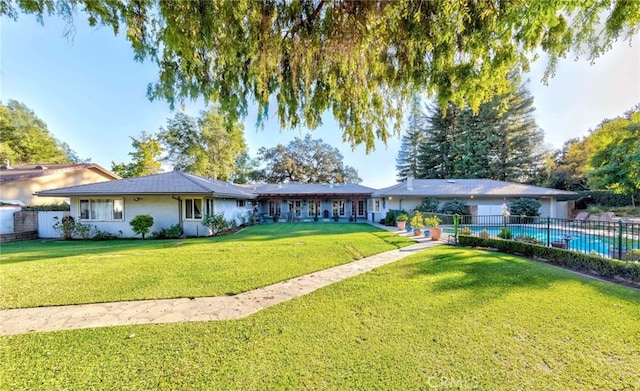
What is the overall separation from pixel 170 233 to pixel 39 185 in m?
13.1

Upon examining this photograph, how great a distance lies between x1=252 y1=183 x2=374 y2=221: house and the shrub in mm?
13286

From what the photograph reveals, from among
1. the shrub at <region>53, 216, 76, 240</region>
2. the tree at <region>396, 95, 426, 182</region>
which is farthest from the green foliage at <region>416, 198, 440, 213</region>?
the shrub at <region>53, 216, 76, 240</region>

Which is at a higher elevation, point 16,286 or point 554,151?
point 554,151

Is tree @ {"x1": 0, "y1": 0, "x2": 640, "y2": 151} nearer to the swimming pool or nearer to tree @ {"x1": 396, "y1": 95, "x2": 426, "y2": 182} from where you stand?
the swimming pool

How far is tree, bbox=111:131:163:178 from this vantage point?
84.0ft

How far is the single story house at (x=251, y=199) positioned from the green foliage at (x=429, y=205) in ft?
1.40

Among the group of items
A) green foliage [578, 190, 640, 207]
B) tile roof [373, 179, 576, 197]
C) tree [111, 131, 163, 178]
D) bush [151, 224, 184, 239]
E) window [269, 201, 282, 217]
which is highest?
tree [111, 131, 163, 178]

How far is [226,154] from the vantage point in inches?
1142

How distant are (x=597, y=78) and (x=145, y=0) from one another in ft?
30.8

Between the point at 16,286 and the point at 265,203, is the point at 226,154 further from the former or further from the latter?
the point at 16,286

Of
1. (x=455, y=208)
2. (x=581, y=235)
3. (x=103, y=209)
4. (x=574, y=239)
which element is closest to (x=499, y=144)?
(x=455, y=208)

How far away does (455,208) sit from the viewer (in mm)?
19609

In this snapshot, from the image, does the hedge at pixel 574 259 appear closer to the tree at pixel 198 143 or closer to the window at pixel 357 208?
the window at pixel 357 208

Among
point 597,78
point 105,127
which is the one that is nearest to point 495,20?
point 597,78
